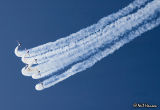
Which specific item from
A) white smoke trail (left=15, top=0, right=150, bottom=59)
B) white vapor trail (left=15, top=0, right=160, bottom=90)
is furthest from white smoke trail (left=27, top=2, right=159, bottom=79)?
white smoke trail (left=15, top=0, right=150, bottom=59)

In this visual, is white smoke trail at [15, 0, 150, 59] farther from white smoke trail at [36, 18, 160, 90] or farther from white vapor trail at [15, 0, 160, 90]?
white smoke trail at [36, 18, 160, 90]

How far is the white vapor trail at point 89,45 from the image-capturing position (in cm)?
1761

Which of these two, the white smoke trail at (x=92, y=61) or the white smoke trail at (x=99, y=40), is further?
the white smoke trail at (x=92, y=61)

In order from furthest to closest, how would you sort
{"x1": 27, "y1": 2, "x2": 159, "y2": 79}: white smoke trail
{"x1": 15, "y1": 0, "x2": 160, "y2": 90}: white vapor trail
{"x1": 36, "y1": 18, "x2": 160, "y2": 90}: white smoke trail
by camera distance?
{"x1": 36, "y1": 18, "x2": 160, "y2": 90}: white smoke trail, {"x1": 15, "y1": 0, "x2": 160, "y2": 90}: white vapor trail, {"x1": 27, "y1": 2, "x2": 159, "y2": 79}: white smoke trail

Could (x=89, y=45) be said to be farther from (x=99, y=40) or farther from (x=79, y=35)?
(x=79, y=35)

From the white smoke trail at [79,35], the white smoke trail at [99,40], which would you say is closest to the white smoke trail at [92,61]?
the white smoke trail at [99,40]

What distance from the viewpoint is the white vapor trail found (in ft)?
57.8

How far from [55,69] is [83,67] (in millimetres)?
1211

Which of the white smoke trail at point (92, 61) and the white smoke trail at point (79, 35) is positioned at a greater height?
the white smoke trail at point (79, 35)

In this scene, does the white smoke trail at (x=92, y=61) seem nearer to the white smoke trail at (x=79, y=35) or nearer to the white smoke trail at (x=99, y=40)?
the white smoke trail at (x=99, y=40)

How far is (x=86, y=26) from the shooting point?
19.5 m

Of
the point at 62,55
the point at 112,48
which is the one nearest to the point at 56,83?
the point at 62,55

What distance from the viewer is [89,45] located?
18.5 metres

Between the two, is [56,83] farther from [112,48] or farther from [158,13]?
[158,13]
